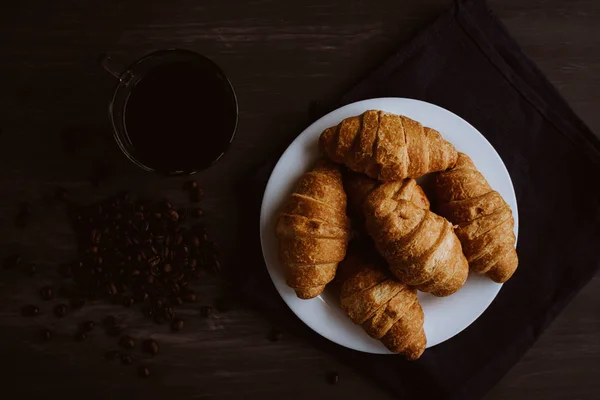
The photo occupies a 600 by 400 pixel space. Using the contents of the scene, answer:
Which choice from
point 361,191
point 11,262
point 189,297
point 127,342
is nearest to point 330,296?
point 361,191

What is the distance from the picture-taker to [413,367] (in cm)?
180

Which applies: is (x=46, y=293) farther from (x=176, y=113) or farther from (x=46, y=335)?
(x=176, y=113)

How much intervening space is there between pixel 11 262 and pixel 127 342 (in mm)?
430

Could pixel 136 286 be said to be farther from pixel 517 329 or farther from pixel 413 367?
pixel 517 329

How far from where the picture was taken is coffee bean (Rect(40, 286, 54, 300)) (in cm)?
179

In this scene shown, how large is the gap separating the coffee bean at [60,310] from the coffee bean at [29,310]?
0.06 metres

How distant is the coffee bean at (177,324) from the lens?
70.4 inches

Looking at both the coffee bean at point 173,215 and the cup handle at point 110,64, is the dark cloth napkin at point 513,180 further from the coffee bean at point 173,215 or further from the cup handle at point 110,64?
the cup handle at point 110,64

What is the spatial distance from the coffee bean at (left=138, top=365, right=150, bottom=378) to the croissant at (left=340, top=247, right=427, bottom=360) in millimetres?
659

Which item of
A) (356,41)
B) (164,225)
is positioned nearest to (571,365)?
(356,41)

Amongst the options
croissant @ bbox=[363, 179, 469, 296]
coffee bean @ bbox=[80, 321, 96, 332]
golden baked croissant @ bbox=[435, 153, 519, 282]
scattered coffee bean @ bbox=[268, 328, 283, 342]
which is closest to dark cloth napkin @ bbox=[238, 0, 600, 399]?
scattered coffee bean @ bbox=[268, 328, 283, 342]

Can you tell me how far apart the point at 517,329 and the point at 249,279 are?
33.2 inches

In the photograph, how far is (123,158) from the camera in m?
1.80

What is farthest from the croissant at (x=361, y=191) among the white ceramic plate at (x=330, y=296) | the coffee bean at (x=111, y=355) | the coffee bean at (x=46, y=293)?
A: the coffee bean at (x=46, y=293)
